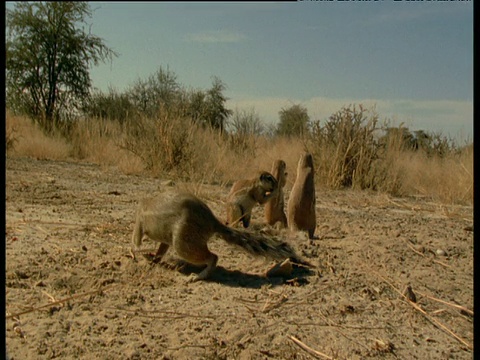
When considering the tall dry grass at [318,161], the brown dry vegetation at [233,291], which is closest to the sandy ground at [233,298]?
the brown dry vegetation at [233,291]

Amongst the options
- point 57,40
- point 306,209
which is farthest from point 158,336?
point 57,40

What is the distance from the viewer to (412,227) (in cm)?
644

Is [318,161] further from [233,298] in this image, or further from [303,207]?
[233,298]

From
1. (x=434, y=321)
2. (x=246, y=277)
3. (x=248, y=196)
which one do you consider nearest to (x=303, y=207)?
(x=248, y=196)

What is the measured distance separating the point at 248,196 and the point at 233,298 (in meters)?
2.49

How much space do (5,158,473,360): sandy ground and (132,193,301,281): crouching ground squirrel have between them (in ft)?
0.51

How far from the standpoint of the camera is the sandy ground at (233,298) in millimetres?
3104

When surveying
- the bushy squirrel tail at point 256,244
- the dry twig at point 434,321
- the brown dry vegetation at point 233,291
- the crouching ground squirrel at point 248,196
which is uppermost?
the crouching ground squirrel at point 248,196

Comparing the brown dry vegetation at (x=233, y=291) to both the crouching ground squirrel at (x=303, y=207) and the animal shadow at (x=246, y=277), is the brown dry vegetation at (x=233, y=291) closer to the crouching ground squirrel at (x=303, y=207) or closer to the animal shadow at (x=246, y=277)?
the animal shadow at (x=246, y=277)

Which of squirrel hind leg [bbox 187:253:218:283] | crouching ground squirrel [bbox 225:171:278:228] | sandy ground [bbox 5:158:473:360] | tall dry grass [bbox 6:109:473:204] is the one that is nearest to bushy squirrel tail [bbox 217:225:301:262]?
sandy ground [bbox 5:158:473:360]

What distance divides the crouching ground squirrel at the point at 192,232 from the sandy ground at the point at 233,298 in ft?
0.51

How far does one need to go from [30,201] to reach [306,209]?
11.9 ft

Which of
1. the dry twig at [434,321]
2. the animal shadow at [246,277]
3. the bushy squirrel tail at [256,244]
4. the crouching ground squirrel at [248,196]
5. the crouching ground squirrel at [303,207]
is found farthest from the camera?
the crouching ground squirrel at [248,196]

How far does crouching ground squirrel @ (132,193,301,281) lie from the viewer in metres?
4.16
